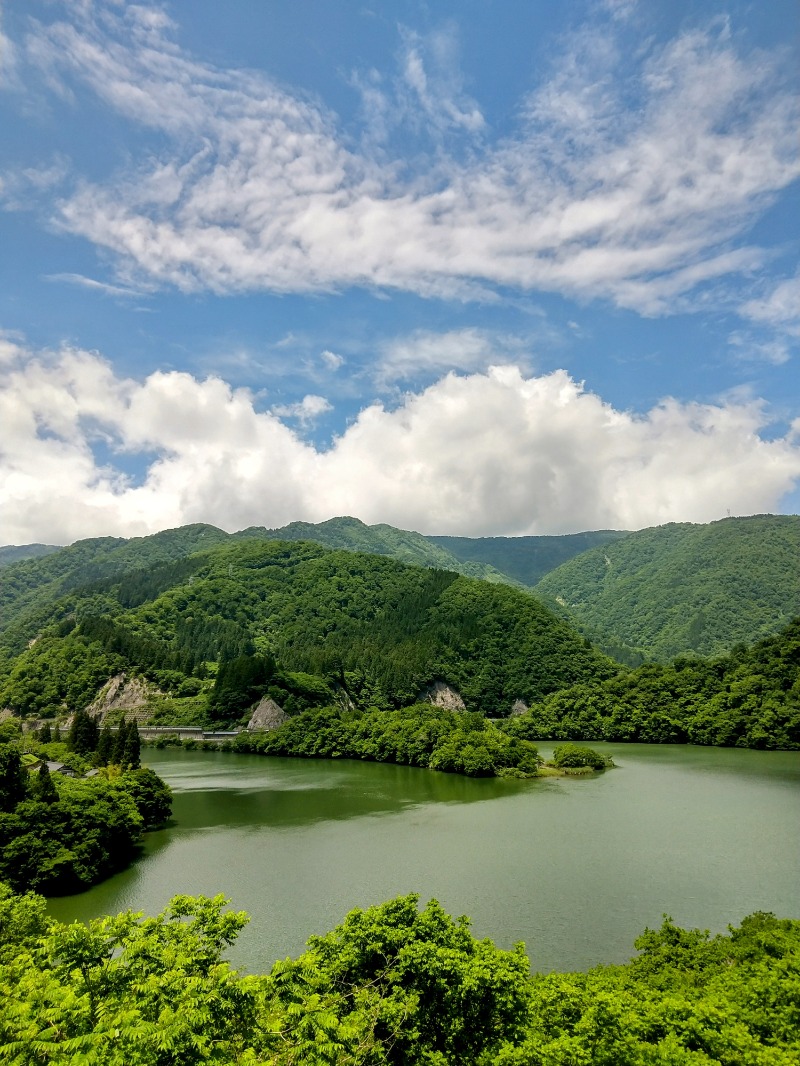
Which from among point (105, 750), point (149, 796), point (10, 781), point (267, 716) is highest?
point (10, 781)

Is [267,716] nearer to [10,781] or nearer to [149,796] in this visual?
[149,796]

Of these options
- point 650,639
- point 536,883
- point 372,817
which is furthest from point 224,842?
point 650,639

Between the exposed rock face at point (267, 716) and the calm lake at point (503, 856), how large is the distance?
112 ft

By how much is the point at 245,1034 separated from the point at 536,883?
18794mm

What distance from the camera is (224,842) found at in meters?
35.2

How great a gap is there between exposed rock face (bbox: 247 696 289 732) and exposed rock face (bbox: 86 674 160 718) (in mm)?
21665

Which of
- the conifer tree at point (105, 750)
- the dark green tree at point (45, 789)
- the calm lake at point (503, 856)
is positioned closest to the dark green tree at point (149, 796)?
the calm lake at point (503, 856)

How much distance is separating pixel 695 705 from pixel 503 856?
59.0 m

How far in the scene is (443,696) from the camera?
357ft

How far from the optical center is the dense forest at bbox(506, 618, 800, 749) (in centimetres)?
6912

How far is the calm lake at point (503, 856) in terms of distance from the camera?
22719 mm

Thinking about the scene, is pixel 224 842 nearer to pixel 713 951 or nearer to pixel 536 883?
pixel 536 883

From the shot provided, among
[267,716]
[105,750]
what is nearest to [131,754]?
[105,750]

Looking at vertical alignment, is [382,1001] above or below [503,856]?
above
